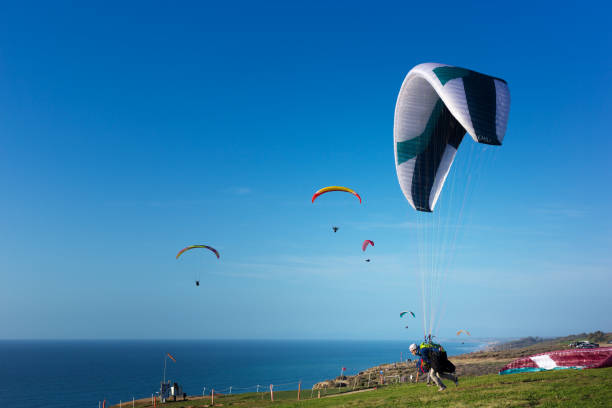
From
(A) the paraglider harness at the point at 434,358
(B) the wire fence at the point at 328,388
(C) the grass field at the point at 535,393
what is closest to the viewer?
(C) the grass field at the point at 535,393

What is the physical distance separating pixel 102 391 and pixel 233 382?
94.5ft

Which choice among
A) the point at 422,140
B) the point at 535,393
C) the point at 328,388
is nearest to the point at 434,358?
the point at 535,393

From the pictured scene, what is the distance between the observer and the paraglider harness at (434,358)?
12391mm

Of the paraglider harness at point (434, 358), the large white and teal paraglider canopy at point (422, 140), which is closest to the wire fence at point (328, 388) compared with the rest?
the paraglider harness at point (434, 358)

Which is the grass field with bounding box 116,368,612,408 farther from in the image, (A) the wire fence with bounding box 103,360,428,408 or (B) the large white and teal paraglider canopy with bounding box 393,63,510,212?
(A) the wire fence with bounding box 103,360,428,408

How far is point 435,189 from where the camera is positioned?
18094mm

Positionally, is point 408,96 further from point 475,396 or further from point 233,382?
point 233,382

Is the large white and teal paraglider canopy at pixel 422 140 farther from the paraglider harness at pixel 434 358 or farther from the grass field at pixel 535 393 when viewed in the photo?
the grass field at pixel 535 393

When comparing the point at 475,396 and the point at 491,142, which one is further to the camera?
the point at 491,142

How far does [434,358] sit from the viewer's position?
12.4m

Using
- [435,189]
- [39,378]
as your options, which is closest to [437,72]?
[435,189]

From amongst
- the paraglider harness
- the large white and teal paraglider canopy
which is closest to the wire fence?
the paraglider harness

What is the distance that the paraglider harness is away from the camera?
12.4 meters

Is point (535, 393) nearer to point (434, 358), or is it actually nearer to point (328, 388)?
point (434, 358)
